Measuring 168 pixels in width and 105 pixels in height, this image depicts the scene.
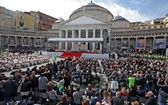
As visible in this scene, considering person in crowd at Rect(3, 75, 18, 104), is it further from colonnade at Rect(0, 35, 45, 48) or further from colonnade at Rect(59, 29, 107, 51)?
colonnade at Rect(0, 35, 45, 48)

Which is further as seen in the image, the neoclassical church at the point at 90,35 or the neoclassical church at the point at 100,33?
the neoclassical church at the point at 100,33

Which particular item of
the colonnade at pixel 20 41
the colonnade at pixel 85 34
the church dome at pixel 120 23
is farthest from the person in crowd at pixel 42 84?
the church dome at pixel 120 23

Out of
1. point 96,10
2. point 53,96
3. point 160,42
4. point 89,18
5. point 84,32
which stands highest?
point 96,10

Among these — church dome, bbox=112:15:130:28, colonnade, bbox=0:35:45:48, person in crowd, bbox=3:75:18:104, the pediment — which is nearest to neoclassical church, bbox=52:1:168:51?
the pediment

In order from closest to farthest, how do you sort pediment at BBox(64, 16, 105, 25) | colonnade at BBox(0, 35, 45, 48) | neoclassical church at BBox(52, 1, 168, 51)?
neoclassical church at BBox(52, 1, 168, 51)
pediment at BBox(64, 16, 105, 25)
colonnade at BBox(0, 35, 45, 48)

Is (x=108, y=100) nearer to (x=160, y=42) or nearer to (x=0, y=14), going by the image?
(x=160, y=42)

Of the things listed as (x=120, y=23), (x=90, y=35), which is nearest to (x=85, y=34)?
(x=90, y=35)

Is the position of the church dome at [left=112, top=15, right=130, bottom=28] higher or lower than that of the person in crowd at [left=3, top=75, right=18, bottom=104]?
higher

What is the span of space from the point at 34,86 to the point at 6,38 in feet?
199

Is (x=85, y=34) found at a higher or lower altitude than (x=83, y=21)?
lower

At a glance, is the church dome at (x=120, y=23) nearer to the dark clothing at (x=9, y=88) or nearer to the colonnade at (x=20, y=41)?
the colonnade at (x=20, y=41)

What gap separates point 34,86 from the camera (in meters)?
9.30

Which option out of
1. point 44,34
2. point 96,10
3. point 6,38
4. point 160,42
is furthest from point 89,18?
point 6,38

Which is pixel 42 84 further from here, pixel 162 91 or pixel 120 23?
pixel 120 23
